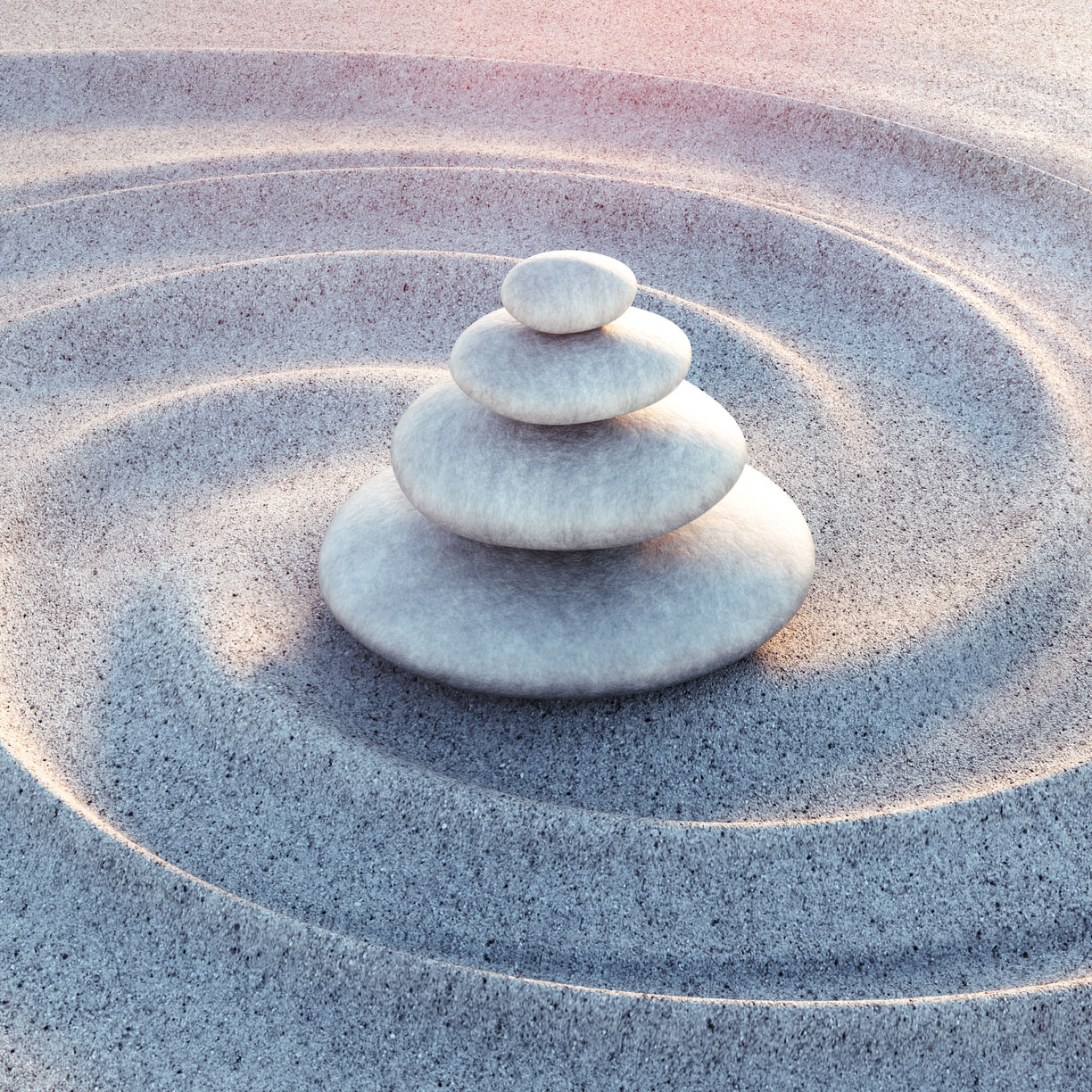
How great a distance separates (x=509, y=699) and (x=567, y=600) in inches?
19.6

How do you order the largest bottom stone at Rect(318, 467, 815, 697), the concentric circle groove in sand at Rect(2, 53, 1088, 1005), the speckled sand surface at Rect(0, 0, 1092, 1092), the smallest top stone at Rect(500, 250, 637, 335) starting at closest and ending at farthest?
the speckled sand surface at Rect(0, 0, 1092, 1092), the concentric circle groove in sand at Rect(2, 53, 1088, 1005), the smallest top stone at Rect(500, 250, 637, 335), the largest bottom stone at Rect(318, 467, 815, 697)

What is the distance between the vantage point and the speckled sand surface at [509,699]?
3.62m

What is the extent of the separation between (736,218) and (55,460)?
4721 millimetres

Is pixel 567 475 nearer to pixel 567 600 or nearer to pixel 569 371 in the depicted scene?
pixel 569 371

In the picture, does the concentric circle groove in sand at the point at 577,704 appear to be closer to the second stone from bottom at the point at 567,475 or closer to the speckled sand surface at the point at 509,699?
the speckled sand surface at the point at 509,699

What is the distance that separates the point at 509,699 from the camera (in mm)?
4797

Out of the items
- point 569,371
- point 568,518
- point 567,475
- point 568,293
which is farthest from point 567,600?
point 568,293

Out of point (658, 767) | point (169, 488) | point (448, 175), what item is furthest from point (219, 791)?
point (448, 175)

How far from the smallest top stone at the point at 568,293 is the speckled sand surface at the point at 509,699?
1581mm

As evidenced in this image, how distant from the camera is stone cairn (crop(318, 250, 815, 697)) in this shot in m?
4.48

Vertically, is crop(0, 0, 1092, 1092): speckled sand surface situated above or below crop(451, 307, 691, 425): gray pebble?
below

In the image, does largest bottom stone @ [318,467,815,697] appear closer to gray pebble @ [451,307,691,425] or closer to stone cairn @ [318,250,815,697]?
stone cairn @ [318,250,815,697]

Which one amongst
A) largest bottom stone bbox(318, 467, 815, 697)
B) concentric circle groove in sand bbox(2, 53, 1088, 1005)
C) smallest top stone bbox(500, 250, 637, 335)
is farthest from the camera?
largest bottom stone bbox(318, 467, 815, 697)

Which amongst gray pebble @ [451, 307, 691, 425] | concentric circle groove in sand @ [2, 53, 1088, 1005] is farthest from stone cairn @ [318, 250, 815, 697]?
concentric circle groove in sand @ [2, 53, 1088, 1005]
